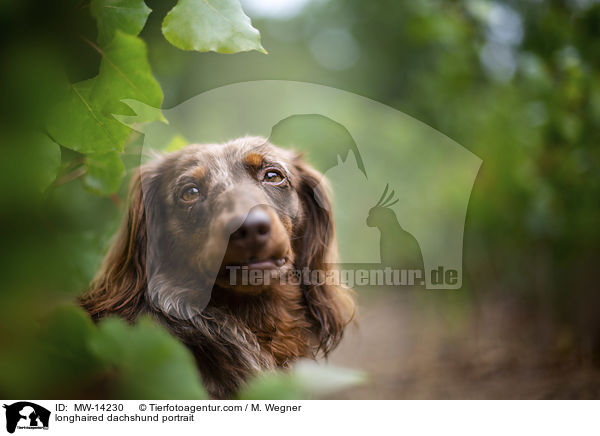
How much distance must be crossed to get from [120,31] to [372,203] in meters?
0.84

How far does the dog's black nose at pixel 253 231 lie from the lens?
103cm

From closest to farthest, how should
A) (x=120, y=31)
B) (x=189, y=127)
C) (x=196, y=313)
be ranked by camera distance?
(x=120, y=31)
(x=196, y=313)
(x=189, y=127)

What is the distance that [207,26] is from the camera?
78 centimetres

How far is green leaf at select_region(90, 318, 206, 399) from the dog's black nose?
0.49 metres

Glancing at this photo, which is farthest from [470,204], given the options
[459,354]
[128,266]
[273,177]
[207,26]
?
[207,26]

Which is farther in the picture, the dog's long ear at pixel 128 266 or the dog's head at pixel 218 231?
the dog's long ear at pixel 128 266

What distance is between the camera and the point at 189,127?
4.54ft

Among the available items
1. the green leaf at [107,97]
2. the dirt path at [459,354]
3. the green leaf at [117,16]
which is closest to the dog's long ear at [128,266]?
the green leaf at [107,97]

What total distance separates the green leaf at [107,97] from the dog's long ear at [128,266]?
1.67ft

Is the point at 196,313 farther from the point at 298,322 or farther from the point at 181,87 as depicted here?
the point at 181,87

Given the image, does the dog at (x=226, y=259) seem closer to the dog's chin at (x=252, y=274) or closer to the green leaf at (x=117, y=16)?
the dog's chin at (x=252, y=274)

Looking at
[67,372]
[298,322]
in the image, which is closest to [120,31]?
[67,372]

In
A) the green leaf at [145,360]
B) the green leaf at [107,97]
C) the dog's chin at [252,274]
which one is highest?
the green leaf at [107,97]

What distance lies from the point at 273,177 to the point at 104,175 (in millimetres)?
420
